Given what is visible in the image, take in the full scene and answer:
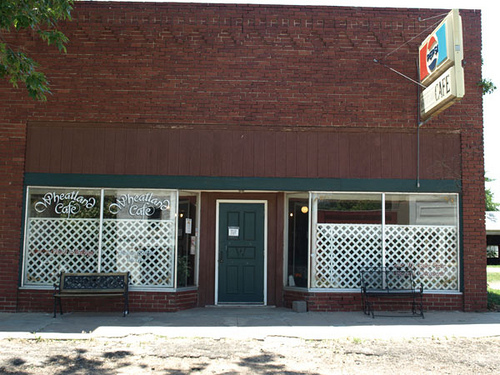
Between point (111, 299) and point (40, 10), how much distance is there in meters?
5.36

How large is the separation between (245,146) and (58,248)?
4.21m

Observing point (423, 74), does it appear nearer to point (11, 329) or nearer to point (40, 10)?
point (40, 10)

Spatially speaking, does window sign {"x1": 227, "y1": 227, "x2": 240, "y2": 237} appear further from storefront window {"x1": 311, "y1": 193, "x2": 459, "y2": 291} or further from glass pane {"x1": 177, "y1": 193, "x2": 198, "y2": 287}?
storefront window {"x1": 311, "y1": 193, "x2": 459, "y2": 291}

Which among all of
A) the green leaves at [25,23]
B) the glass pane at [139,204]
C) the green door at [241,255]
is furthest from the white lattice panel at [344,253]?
the green leaves at [25,23]

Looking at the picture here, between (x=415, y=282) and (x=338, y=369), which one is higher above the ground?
(x=415, y=282)

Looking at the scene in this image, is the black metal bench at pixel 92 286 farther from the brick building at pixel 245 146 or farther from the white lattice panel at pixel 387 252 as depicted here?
the white lattice panel at pixel 387 252

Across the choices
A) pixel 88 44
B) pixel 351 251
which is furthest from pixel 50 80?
pixel 351 251

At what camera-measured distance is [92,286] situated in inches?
378

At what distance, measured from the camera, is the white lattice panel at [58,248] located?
32.6 feet

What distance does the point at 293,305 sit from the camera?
1001 centimetres

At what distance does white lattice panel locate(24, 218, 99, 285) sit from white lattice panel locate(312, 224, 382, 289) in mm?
4462

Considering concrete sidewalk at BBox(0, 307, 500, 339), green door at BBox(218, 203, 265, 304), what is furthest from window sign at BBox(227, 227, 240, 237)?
concrete sidewalk at BBox(0, 307, 500, 339)

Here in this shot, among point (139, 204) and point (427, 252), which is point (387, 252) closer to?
point (427, 252)

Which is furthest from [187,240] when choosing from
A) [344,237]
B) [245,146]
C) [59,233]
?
[344,237]
